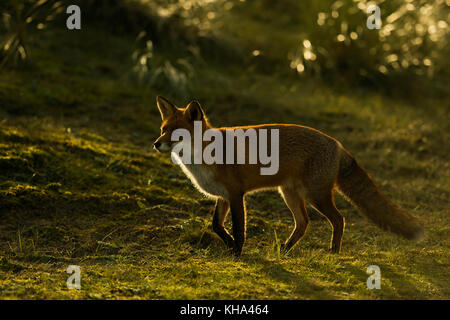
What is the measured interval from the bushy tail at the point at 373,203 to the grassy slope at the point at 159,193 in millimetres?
255

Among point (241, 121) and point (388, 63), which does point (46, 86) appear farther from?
point (388, 63)

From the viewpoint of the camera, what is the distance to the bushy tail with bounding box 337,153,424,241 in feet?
17.3

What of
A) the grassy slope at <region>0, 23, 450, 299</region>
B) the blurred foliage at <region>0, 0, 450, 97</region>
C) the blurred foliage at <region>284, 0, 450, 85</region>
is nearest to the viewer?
the grassy slope at <region>0, 23, 450, 299</region>

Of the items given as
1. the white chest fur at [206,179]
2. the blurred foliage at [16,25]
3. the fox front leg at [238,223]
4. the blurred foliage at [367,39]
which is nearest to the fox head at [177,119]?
the white chest fur at [206,179]

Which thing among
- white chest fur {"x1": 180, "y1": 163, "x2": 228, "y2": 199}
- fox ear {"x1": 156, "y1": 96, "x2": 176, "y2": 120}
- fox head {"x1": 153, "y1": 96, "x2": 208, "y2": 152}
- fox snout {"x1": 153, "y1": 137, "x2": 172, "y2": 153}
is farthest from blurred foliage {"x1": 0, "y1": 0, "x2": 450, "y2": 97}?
fox snout {"x1": 153, "y1": 137, "x2": 172, "y2": 153}

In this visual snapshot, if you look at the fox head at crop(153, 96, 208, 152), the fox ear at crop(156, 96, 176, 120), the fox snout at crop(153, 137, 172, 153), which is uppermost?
the fox ear at crop(156, 96, 176, 120)

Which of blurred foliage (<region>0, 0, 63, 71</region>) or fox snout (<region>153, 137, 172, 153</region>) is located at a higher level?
blurred foliage (<region>0, 0, 63, 71</region>)

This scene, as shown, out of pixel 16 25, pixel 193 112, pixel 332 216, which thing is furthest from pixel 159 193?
pixel 16 25

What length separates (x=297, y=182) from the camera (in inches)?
213

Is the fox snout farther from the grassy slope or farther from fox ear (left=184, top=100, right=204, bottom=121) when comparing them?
the grassy slope

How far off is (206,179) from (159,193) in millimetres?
1536

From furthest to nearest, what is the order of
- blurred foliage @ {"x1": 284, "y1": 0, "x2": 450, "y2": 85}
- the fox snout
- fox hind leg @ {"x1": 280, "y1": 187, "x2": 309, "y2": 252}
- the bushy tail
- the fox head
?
blurred foliage @ {"x1": 284, "y1": 0, "x2": 450, "y2": 85} → fox hind leg @ {"x1": 280, "y1": 187, "x2": 309, "y2": 252} → the bushy tail → the fox head → the fox snout

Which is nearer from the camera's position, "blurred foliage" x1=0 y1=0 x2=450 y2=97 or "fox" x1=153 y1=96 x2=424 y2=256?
"fox" x1=153 y1=96 x2=424 y2=256

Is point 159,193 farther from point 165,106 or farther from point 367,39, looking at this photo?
point 367,39
